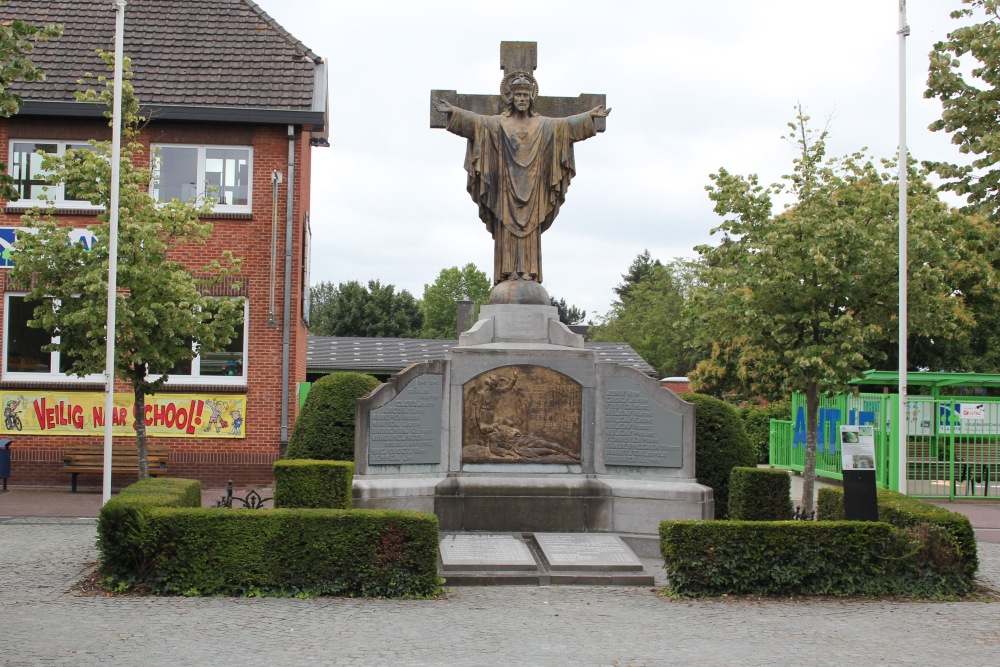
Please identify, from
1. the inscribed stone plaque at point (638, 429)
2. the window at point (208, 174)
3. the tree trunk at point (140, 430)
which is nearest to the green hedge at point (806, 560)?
the inscribed stone plaque at point (638, 429)

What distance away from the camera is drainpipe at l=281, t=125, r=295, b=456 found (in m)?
21.2

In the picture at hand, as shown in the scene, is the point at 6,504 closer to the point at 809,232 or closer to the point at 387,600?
the point at 387,600

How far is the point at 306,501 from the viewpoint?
38.7 feet

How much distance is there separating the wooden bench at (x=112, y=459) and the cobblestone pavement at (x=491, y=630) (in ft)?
33.1

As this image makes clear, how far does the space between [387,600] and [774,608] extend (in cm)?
339

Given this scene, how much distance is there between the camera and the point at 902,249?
50.0 ft

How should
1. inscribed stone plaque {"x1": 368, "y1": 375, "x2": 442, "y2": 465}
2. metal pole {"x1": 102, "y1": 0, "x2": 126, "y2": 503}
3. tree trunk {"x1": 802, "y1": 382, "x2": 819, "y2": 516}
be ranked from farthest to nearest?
tree trunk {"x1": 802, "y1": 382, "x2": 819, "y2": 516} < metal pole {"x1": 102, "y1": 0, "x2": 126, "y2": 503} < inscribed stone plaque {"x1": 368, "y1": 375, "x2": 442, "y2": 465}

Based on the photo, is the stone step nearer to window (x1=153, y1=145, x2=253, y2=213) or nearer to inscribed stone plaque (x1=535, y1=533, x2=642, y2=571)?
inscribed stone plaque (x1=535, y1=533, x2=642, y2=571)

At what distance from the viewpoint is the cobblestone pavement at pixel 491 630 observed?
7586mm

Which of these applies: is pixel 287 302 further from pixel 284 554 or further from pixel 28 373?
pixel 284 554

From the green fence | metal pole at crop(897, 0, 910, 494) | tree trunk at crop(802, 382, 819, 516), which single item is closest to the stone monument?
tree trunk at crop(802, 382, 819, 516)

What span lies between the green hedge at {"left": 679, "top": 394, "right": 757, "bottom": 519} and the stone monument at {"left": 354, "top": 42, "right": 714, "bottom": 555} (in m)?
1.49

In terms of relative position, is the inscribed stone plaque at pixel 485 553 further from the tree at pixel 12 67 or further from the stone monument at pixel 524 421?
the tree at pixel 12 67

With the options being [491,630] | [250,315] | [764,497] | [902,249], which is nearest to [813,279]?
[902,249]
